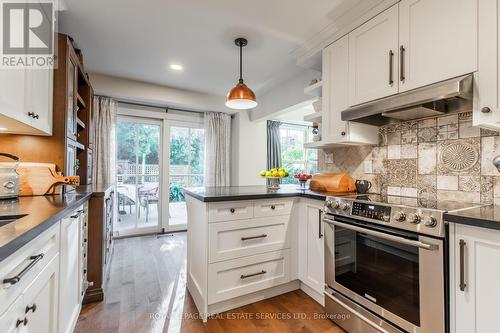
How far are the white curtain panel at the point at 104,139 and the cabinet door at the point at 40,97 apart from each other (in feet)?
6.29

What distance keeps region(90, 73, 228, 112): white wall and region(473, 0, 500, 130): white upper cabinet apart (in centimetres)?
358

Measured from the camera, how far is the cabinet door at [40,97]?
5.10 ft

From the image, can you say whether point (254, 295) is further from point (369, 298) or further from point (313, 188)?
point (313, 188)

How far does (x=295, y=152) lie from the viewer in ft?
18.7

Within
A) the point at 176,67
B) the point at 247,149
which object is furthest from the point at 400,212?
the point at 247,149

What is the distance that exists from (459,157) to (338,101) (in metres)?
1.00

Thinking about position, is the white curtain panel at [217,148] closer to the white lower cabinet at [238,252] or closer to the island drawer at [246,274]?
the white lower cabinet at [238,252]

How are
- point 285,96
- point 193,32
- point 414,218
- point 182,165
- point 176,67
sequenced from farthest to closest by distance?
point 182,165
point 285,96
point 176,67
point 193,32
point 414,218

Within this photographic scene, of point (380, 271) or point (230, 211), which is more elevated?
point (230, 211)

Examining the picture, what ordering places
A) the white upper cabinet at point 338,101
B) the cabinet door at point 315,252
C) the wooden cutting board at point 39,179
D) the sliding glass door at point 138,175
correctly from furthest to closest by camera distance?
the sliding glass door at point 138,175 → the white upper cabinet at point 338,101 → the cabinet door at point 315,252 → the wooden cutting board at point 39,179

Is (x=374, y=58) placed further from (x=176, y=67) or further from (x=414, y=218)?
(x=176, y=67)

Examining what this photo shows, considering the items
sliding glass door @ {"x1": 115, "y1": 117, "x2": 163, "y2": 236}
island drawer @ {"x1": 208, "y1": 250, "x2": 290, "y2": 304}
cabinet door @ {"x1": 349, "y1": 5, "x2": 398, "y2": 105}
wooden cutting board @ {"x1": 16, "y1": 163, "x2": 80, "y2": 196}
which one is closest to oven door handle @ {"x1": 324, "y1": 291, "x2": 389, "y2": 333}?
island drawer @ {"x1": 208, "y1": 250, "x2": 290, "y2": 304}

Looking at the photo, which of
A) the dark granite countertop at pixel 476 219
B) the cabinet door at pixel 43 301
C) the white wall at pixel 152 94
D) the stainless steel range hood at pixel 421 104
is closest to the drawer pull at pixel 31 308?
the cabinet door at pixel 43 301

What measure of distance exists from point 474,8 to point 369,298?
6.03 feet
